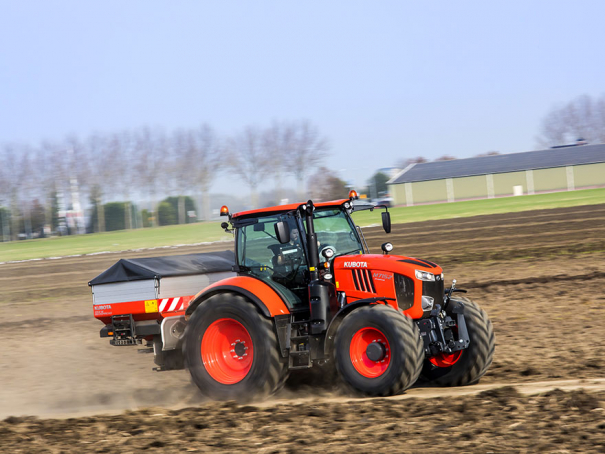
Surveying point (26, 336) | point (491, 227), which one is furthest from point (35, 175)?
point (26, 336)

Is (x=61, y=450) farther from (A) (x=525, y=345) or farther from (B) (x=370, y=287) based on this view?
(A) (x=525, y=345)

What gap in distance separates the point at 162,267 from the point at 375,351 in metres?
3.03

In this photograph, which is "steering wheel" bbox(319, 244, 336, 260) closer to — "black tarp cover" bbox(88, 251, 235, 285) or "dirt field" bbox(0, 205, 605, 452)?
"dirt field" bbox(0, 205, 605, 452)

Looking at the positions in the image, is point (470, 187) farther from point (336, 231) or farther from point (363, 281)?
point (363, 281)

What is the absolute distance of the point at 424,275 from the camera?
6996 mm

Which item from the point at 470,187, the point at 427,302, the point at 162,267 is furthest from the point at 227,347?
the point at 470,187

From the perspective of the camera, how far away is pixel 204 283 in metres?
8.64

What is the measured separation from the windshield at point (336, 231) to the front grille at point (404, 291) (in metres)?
0.78

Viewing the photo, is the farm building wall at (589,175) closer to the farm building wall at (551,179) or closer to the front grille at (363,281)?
the farm building wall at (551,179)

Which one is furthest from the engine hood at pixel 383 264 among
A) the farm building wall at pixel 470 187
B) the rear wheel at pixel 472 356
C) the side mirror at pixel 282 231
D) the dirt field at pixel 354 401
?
the farm building wall at pixel 470 187

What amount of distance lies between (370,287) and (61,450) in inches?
125

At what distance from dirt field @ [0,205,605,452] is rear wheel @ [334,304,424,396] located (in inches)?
8.8

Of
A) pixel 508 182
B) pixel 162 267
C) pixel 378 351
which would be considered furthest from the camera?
pixel 508 182

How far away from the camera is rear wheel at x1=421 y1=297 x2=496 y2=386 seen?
23.4 feet
